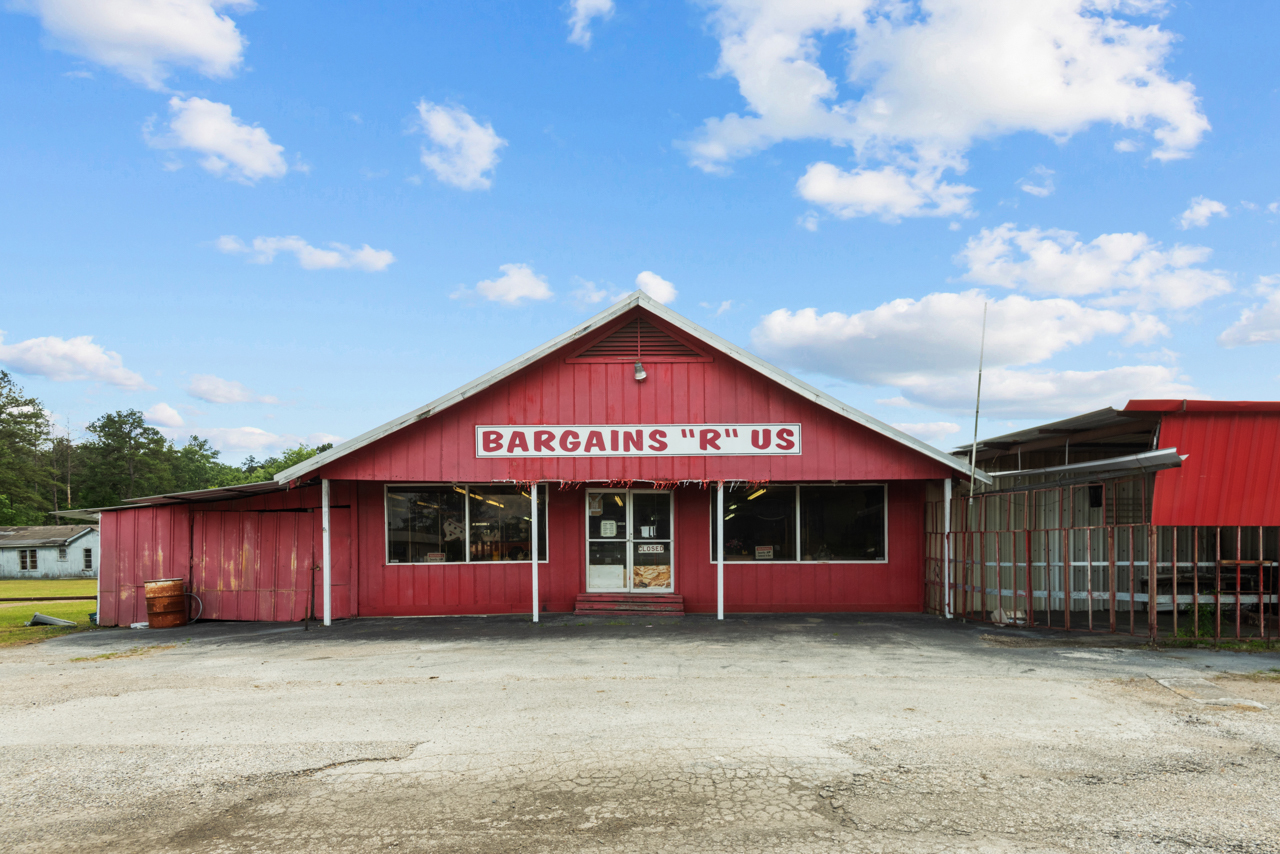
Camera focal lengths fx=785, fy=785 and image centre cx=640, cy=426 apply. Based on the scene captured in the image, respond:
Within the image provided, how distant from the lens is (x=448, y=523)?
14.8m

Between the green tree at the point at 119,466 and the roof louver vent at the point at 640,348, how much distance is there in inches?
2840

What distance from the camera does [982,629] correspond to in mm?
12578

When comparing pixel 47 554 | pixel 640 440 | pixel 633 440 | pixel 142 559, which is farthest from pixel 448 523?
pixel 47 554

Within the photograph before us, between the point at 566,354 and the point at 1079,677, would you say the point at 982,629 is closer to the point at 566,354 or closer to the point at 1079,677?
the point at 1079,677

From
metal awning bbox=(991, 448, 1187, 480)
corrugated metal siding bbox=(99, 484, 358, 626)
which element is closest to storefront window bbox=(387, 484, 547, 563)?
corrugated metal siding bbox=(99, 484, 358, 626)

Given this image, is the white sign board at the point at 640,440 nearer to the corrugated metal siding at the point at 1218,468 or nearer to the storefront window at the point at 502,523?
the storefront window at the point at 502,523

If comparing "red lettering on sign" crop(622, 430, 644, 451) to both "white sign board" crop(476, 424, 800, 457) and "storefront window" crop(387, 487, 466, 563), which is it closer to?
"white sign board" crop(476, 424, 800, 457)

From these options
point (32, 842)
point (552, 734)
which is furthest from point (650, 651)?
point (32, 842)

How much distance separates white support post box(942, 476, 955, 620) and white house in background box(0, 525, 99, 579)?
195 feet

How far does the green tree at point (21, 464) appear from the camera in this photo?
205 ft

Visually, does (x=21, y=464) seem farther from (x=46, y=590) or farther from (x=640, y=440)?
(x=640, y=440)

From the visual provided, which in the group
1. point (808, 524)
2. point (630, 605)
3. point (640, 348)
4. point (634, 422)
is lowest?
point (630, 605)

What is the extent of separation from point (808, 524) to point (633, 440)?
3852mm

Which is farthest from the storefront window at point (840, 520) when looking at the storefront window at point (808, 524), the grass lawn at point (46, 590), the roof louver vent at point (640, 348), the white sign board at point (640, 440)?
the grass lawn at point (46, 590)
